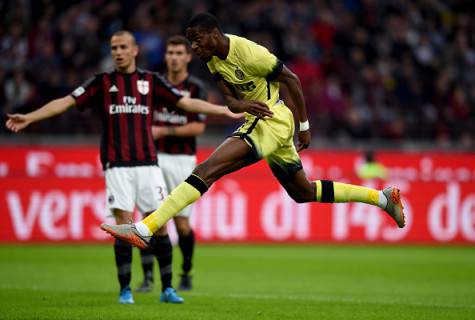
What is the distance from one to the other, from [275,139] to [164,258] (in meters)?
1.94

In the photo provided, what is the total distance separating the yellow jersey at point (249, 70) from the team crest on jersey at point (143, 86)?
1.17 metres

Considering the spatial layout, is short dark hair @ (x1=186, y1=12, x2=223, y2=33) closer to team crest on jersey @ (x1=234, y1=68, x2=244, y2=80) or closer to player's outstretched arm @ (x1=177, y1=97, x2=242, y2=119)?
team crest on jersey @ (x1=234, y1=68, x2=244, y2=80)

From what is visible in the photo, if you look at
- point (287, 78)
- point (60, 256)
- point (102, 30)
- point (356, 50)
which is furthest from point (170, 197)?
point (356, 50)

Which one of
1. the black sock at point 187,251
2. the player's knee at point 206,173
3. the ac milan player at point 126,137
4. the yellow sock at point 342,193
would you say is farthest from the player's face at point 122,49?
the black sock at point 187,251

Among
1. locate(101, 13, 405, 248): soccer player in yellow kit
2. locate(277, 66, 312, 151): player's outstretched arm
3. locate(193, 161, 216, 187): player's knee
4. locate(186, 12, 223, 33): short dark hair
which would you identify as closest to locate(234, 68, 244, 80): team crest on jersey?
locate(101, 13, 405, 248): soccer player in yellow kit

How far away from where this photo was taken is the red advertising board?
52.3 feet

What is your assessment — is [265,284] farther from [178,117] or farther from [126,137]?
[126,137]

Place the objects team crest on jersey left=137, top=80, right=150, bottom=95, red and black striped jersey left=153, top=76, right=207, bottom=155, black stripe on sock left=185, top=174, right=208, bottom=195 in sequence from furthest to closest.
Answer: red and black striped jersey left=153, top=76, right=207, bottom=155 < team crest on jersey left=137, top=80, right=150, bottom=95 < black stripe on sock left=185, top=174, right=208, bottom=195

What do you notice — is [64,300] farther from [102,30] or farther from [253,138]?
[102,30]

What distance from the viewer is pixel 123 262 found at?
862 cm

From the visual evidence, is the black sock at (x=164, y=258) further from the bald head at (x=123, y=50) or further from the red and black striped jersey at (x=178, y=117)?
the red and black striped jersey at (x=178, y=117)

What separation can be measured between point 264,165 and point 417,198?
10.1 ft

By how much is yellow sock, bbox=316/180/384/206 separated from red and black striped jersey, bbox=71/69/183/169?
69.1 inches

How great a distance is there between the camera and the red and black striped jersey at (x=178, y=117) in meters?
10.5
